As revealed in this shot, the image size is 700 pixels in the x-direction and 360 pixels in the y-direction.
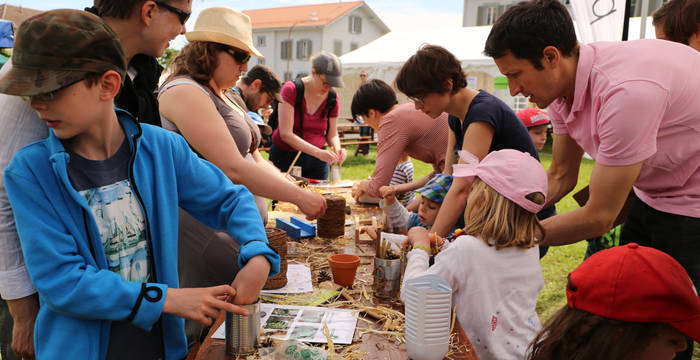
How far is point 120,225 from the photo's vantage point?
4.78 ft

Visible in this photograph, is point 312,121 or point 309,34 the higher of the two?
point 309,34

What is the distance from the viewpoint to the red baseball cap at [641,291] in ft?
3.88

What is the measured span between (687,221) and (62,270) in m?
2.39

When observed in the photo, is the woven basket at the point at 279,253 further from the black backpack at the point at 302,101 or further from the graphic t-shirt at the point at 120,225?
the black backpack at the point at 302,101

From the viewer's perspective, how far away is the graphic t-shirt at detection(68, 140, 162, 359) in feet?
4.58

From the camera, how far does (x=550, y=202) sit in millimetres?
2699

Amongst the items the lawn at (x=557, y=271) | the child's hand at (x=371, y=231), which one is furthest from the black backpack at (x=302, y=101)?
the lawn at (x=557, y=271)

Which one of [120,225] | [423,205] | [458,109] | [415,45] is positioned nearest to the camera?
[120,225]

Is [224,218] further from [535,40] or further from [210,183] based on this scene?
[535,40]

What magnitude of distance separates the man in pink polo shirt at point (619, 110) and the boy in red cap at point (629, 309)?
702 mm

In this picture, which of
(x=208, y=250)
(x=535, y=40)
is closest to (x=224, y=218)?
(x=208, y=250)

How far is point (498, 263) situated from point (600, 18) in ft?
15.6

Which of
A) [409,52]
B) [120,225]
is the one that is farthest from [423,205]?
[409,52]

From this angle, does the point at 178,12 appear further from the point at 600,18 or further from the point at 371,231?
the point at 600,18
